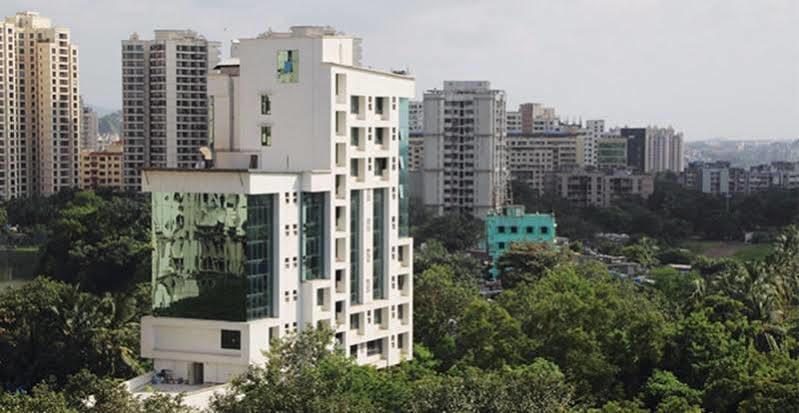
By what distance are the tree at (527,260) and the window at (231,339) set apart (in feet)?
46.0

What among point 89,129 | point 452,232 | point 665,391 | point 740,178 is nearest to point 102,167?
point 89,129

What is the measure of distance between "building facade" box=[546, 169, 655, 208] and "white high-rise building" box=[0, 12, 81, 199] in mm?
20695

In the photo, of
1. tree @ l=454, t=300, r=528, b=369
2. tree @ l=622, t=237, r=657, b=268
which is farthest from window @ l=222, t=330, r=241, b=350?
tree @ l=622, t=237, r=657, b=268

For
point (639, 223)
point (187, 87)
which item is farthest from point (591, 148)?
point (187, 87)

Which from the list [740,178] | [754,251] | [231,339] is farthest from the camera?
[740,178]

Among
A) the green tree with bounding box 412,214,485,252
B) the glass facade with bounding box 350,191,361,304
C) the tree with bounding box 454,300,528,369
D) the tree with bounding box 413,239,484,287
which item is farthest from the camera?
the green tree with bounding box 412,214,485,252

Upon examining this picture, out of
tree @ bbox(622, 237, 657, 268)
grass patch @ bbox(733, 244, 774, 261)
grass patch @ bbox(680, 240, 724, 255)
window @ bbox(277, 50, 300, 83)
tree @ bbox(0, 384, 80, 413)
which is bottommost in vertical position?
grass patch @ bbox(680, 240, 724, 255)

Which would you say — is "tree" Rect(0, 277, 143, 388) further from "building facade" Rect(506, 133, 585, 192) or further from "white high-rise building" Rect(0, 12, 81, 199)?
"building facade" Rect(506, 133, 585, 192)

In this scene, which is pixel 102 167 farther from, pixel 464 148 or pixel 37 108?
pixel 464 148

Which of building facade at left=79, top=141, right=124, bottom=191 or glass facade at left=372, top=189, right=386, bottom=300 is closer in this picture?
glass facade at left=372, top=189, right=386, bottom=300

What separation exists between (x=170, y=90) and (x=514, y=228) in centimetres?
1257

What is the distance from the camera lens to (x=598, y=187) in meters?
57.3

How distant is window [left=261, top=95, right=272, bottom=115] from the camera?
50.0ft

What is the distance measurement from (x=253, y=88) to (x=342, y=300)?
8.55 ft
